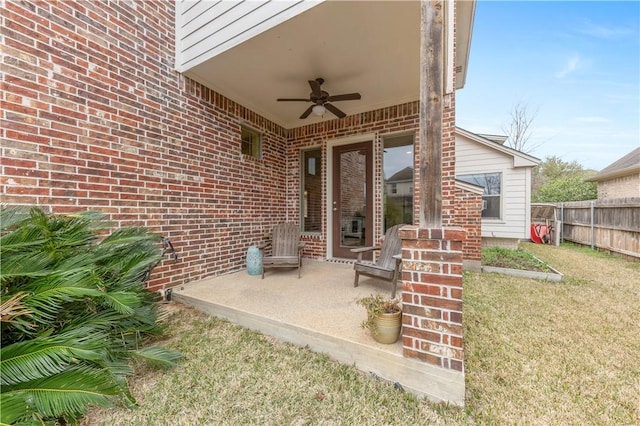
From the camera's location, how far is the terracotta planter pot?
75.8 inches

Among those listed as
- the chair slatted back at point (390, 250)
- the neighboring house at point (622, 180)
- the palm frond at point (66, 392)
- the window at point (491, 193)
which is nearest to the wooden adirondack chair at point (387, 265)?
the chair slatted back at point (390, 250)

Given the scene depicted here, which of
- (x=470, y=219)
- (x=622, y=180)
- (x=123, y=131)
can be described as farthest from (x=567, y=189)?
(x=123, y=131)

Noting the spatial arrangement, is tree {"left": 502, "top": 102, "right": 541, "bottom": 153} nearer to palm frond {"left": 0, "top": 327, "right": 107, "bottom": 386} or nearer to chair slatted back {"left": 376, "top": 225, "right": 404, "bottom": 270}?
chair slatted back {"left": 376, "top": 225, "right": 404, "bottom": 270}

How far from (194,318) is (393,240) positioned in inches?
104

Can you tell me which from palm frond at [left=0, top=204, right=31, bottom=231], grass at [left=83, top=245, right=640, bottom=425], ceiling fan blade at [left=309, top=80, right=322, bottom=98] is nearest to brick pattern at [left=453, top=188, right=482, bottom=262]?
grass at [left=83, top=245, right=640, bottom=425]

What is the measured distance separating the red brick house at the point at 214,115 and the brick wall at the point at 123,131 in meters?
0.01

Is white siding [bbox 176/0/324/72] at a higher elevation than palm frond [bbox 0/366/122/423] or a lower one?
higher

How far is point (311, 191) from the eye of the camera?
5.58 meters

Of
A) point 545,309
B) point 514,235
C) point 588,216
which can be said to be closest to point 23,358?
point 545,309

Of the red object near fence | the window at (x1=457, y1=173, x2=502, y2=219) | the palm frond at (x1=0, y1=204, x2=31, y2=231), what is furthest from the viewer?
the red object near fence

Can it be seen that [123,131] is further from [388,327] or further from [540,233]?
[540,233]

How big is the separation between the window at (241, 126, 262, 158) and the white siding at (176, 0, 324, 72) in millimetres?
1422

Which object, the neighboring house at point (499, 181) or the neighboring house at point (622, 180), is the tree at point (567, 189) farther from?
the neighboring house at point (499, 181)

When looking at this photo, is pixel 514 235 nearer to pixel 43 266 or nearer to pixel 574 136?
pixel 43 266
